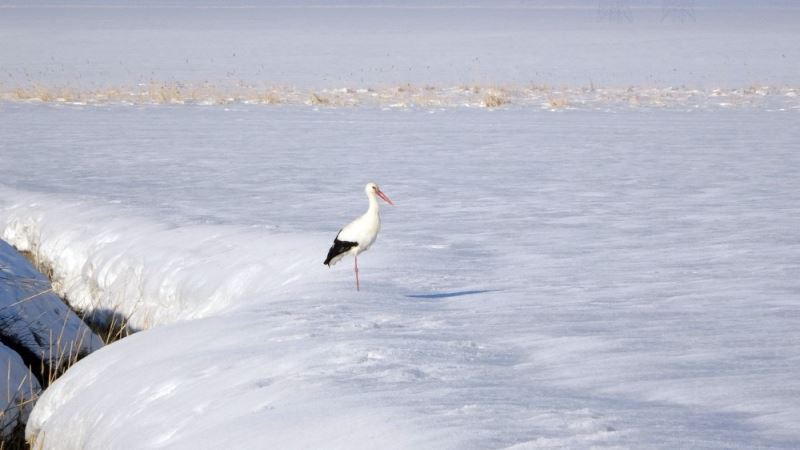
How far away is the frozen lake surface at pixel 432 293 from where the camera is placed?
507 centimetres

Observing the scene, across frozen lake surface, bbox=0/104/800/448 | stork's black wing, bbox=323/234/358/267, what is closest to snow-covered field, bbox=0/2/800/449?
frozen lake surface, bbox=0/104/800/448

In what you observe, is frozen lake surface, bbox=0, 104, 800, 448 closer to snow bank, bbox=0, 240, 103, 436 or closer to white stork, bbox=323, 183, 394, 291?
white stork, bbox=323, 183, 394, 291

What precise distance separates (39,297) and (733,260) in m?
5.22

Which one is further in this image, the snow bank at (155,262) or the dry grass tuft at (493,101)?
the dry grass tuft at (493,101)

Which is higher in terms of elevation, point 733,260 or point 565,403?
point 565,403

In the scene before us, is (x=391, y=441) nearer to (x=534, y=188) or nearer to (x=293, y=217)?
(x=293, y=217)

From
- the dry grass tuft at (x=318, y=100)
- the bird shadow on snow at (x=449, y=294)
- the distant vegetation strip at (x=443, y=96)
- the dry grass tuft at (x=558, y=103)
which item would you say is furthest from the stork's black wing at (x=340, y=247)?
the dry grass tuft at (x=318, y=100)

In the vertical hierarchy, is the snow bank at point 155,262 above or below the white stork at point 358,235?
below

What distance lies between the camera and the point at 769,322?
6727 millimetres

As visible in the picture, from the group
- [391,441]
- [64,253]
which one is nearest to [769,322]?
[391,441]

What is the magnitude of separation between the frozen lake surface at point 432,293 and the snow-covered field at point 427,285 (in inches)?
0.9

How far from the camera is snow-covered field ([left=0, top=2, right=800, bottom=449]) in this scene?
200 inches

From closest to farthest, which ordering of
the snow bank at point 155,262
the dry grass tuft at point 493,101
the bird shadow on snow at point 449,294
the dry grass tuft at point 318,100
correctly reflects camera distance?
the bird shadow on snow at point 449,294, the snow bank at point 155,262, the dry grass tuft at point 493,101, the dry grass tuft at point 318,100

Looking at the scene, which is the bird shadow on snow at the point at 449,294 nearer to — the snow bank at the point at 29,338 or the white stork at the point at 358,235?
the white stork at the point at 358,235
